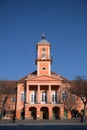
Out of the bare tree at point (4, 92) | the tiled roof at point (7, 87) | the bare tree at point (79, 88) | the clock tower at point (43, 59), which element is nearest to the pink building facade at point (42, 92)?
the clock tower at point (43, 59)

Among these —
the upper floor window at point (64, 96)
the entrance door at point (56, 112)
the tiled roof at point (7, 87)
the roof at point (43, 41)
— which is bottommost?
the entrance door at point (56, 112)

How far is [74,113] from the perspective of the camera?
7094 cm

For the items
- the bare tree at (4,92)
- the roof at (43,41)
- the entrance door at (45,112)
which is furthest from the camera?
the roof at (43,41)

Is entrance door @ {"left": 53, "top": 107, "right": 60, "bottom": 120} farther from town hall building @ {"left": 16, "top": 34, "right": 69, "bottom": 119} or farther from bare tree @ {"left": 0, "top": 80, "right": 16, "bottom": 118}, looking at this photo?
bare tree @ {"left": 0, "top": 80, "right": 16, "bottom": 118}

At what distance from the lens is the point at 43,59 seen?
69938 mm

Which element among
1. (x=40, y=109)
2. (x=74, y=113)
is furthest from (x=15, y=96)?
(x=74, y=113)

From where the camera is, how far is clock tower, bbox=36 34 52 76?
228ft

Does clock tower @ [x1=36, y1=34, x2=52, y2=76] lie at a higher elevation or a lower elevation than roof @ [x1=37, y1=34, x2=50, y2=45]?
lower

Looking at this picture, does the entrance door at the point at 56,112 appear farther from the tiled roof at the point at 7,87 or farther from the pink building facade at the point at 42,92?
the tiled roof at the point at 7,87

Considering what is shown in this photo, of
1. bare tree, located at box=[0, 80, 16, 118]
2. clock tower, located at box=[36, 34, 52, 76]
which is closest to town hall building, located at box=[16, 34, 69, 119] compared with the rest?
clock tower, located at box=[36, 34, 52, 76]

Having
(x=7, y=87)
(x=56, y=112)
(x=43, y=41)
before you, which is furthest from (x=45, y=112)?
(x=43, y=41)

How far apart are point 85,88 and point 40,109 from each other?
1169 centimetres

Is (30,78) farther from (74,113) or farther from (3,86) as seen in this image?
(74,113)

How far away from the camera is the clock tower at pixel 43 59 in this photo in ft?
228
